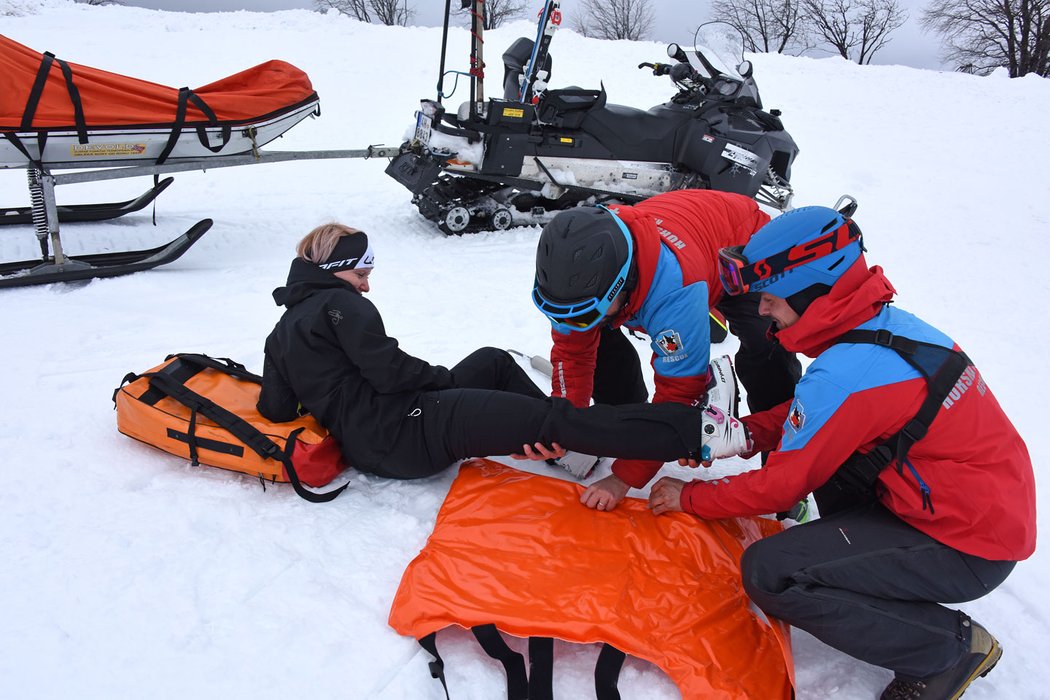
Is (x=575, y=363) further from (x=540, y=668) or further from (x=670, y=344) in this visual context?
(x=540, y=668)

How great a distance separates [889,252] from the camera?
6215 millimetres

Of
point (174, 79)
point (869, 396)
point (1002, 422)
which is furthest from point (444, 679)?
point (174, 79)

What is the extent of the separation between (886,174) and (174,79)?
36.9 feet

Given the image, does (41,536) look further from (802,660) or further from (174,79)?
(174,79)

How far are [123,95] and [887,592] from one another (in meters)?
5.55

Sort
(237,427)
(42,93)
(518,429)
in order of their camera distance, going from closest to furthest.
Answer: (518,429) < (237,427) < (42,93)

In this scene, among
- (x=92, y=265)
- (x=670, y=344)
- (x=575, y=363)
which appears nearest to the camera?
(x=670, y=344)

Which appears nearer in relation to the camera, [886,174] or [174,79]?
[886,174]

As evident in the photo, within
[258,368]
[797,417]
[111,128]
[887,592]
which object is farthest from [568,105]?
[887,592]

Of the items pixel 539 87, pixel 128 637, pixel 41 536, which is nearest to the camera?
pixel 128 637

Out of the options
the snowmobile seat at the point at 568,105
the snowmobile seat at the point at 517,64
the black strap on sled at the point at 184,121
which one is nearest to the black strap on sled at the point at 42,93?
the black strap on sled at the point at 184,121

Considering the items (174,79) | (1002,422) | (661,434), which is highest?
(1002,422)

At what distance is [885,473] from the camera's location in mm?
1785

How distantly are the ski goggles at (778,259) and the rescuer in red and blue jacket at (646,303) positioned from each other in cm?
27
